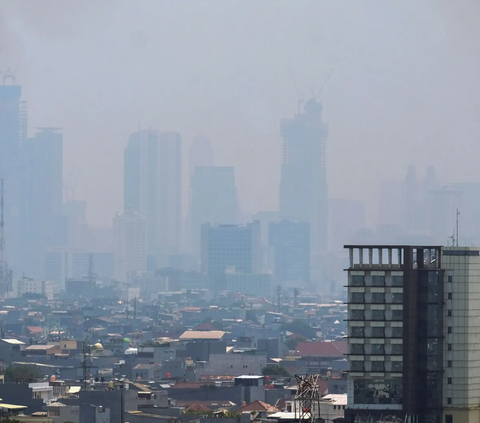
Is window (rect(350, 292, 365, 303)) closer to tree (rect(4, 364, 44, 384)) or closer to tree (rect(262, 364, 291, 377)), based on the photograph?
tree (rect(4, 364, 44, 384))

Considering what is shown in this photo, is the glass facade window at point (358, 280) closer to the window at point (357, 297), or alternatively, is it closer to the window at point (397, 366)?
the window at point (357, 297)

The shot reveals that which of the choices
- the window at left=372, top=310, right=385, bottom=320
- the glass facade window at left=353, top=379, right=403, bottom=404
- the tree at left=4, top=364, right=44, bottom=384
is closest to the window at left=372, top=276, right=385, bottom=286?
the window at left=372, top=310, right=385, bottom=320

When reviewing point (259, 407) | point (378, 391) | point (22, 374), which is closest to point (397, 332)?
point (378, 391)

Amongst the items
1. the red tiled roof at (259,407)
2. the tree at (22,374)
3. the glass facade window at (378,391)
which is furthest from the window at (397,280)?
the tree at (22,374)

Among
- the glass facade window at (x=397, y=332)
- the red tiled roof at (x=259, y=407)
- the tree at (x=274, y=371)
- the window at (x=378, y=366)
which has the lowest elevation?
the red tiled roof at (x=259, y=407)

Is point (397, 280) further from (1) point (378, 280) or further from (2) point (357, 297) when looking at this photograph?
(2) point (357, 297)

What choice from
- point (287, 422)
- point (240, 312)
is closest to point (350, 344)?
point (287, 422)
